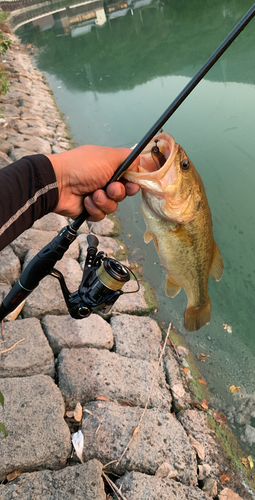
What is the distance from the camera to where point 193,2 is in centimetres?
1705

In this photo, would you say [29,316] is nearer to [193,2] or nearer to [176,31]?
[176,31]

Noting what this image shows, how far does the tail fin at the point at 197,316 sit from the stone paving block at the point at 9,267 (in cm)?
167

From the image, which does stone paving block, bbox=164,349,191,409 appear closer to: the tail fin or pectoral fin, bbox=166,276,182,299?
the tail fin

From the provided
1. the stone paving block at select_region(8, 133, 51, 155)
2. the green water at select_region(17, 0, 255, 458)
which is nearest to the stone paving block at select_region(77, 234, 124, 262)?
the green water at select_region(17, 0, 255, 458)

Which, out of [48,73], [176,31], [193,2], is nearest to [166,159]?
[48,73]

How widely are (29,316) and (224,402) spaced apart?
1.76m

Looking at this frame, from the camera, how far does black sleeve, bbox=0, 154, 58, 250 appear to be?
1.52 metres

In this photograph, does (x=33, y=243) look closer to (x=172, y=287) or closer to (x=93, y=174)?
(x=172, y=287)

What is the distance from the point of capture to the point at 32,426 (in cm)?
202

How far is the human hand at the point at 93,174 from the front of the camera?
1.70m

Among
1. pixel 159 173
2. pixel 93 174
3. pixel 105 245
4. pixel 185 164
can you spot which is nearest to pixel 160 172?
pixel 159 173

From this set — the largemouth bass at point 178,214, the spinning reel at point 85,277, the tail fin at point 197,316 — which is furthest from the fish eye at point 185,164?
the tail fin at point 197,316

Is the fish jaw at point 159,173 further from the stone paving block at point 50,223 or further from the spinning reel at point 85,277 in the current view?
the stone paving block at point 50,223

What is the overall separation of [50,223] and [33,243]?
1.80 ft
